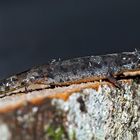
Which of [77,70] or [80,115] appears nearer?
[80,115]

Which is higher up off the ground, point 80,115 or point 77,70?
point 77,70

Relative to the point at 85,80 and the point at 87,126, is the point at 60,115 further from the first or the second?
the point at 85,80

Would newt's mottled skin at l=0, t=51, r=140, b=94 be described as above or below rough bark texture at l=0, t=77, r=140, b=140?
above

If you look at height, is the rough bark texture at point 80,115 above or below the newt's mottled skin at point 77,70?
below

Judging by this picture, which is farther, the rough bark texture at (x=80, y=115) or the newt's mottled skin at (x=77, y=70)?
the newt's mottled skin at (x=77, y=70)
